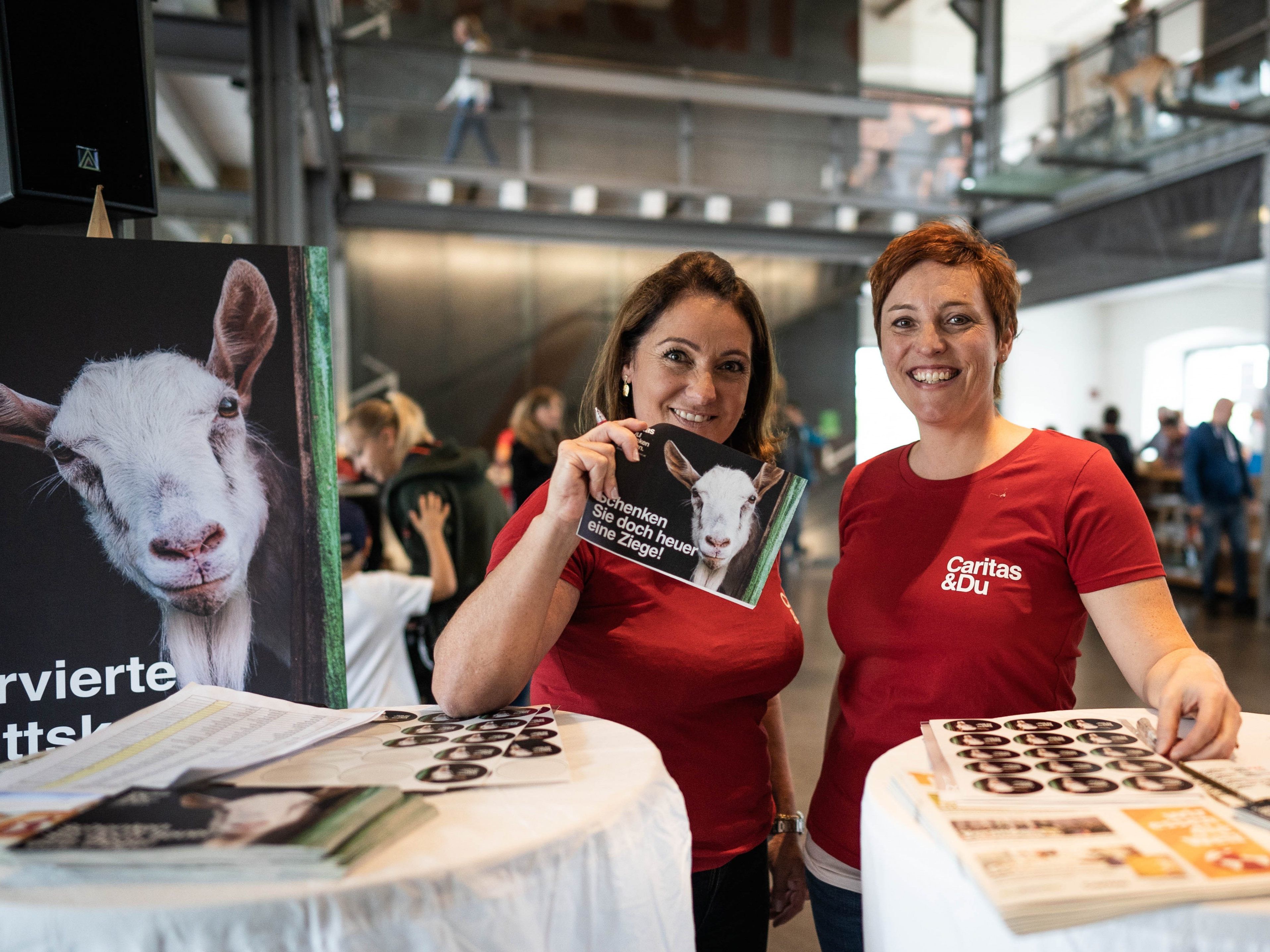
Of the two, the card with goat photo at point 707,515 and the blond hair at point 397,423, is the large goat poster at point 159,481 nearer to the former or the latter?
the card with goat photo at point 707,515

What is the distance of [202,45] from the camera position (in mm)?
4711

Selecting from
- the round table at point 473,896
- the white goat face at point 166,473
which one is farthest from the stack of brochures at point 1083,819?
the white goat face at point 166,473

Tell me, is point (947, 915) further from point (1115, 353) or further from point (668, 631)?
point (1115, 353)

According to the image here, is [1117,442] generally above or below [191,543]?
below

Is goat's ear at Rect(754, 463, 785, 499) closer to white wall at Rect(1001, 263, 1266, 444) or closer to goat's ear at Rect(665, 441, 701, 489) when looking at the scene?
goat's ear at Rect(665, 441, 701, 489)

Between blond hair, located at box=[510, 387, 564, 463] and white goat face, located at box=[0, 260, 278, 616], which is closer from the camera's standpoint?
white goat face, located at box=[0, 260, 278, 616]

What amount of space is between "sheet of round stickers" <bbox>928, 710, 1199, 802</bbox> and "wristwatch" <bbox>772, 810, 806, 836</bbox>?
1.49 ft

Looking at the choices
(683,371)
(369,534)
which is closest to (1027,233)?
(369,534)

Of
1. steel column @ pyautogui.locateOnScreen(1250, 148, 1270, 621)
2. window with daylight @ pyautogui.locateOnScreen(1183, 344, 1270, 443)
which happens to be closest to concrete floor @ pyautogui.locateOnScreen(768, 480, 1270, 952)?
steel column @ pyautogui.locateOnScreen(1250, 148, 1270, 621)

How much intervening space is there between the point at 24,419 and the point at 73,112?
0.53 m

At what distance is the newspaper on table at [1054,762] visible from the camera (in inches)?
37.1

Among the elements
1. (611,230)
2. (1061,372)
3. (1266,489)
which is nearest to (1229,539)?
(1266,489)

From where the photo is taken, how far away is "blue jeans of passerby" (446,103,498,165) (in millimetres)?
9586

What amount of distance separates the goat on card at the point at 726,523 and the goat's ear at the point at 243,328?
722mm
